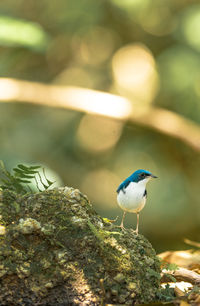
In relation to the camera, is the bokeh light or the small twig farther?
the bokeh light

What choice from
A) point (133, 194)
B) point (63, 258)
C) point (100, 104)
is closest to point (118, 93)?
point (100, 104)

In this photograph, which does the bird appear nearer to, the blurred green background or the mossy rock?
the mossy rock

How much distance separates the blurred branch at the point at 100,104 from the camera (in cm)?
686

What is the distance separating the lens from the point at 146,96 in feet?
27.0

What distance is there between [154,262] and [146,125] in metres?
5.38

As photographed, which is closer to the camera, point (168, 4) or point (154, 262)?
point (154, 262)

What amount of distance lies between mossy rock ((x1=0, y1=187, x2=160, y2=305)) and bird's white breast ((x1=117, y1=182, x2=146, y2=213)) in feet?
0.96

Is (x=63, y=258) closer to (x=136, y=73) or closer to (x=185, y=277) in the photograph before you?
(x=185, y=277)

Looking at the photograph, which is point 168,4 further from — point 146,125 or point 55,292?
point 55,292

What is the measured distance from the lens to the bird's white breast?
7.41ft

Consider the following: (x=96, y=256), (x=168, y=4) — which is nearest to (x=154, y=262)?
(x=96, y=256)

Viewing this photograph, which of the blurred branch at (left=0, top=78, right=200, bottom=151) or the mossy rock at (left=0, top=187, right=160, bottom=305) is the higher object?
the blurred branch at (left=0, top=78, right=200, bottom=151)

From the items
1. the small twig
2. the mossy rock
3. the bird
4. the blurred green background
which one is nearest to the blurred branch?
the blurred green background

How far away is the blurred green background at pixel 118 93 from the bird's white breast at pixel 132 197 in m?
5.37
